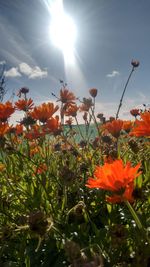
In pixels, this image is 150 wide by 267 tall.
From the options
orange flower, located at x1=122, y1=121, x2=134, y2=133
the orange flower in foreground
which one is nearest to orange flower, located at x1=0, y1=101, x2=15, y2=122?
orange flower, located at x1=122, y1=121, x2=134, y2=133

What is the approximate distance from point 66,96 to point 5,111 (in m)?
0.95

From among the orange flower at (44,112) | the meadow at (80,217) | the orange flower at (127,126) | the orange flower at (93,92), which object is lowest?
the meadow at (80,217)

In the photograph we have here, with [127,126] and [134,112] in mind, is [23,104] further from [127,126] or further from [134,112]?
[134,112]

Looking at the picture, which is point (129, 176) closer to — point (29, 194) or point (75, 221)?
point (75, 221)

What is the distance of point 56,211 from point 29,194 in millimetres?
322

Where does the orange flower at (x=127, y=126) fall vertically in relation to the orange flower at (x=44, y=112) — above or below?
below

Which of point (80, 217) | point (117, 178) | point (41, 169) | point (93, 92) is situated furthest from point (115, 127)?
point (117, 178)

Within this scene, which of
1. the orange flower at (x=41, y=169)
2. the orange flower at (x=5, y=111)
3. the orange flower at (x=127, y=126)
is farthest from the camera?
the orange flower at (x=127, y=126)

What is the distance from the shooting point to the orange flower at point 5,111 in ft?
9.13

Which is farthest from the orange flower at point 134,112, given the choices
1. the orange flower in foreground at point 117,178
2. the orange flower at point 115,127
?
the orange flower in foreground at point 117,178

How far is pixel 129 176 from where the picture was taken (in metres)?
1.18

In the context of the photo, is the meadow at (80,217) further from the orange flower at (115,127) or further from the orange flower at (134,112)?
the orange flower at (134,112)

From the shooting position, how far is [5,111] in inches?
110

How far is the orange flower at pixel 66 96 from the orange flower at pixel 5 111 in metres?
0.86
